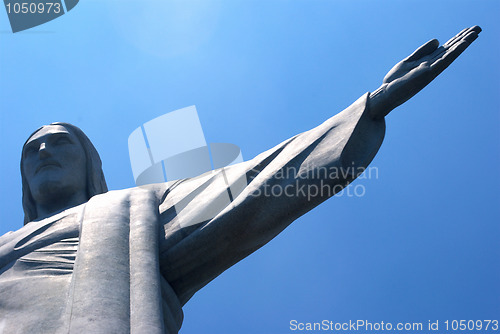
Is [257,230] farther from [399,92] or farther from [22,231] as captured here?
[22,231]

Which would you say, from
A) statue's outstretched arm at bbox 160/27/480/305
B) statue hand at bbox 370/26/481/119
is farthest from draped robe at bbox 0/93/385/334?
statue hand at bbox 370/26/481/119

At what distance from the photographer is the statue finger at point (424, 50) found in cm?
625

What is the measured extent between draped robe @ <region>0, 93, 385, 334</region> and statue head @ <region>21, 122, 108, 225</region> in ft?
3.08

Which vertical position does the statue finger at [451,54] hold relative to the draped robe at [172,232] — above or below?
above

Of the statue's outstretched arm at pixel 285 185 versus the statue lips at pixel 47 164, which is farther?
the statue lips at pixel 47 164

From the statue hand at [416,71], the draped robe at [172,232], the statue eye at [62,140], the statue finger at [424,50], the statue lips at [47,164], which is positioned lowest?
the draped robe at [172,232]

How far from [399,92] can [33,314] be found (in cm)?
376

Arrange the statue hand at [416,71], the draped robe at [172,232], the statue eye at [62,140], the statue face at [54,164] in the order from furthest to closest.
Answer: the statue eye at [62,140] < the statue face at [54,164] < the statue hand at [416,71] < the draped robe at [172,232]

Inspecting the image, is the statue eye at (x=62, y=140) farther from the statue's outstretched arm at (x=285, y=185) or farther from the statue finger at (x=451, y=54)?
the statue finger at (x=451, y=54)

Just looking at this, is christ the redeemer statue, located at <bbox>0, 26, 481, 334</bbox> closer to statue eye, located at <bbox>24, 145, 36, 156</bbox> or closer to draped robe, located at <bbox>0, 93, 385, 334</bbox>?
draped robe, located at <bbox>0, 93, 385, 334</bbox>

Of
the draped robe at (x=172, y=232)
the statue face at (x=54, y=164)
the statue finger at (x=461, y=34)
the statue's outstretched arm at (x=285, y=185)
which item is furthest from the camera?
the statue face at (x=54, y=164)

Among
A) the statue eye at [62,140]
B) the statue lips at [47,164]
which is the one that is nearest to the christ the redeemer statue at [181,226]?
the statue lips at [47,164]

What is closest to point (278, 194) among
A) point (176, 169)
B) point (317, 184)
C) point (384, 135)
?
point (317, 184)

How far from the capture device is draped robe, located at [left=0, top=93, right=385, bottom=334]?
5.30 m
